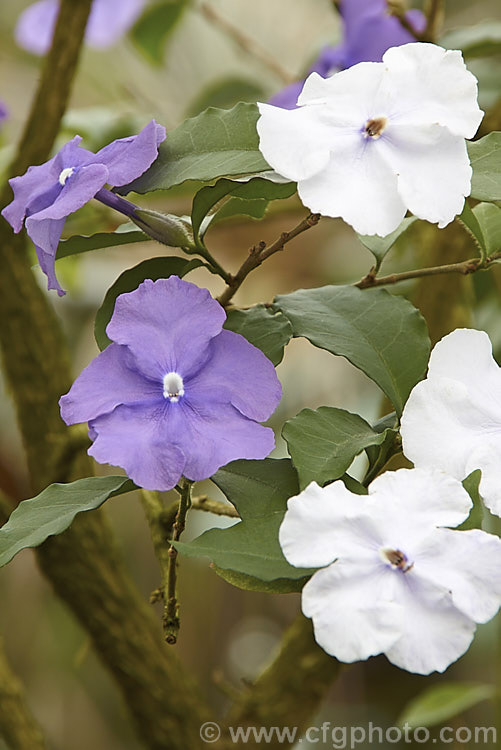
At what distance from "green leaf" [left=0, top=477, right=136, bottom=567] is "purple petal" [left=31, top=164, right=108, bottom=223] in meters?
0.11

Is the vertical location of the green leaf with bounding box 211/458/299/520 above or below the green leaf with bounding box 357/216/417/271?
below

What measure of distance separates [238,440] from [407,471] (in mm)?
64

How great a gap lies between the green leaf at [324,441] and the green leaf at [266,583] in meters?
0.04

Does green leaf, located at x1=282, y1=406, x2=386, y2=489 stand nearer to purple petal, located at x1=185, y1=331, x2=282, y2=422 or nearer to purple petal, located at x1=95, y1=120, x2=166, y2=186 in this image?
purple petal, located at x1=185, y1=331, x2=282, y2=422

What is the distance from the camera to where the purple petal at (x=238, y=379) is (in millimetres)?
342

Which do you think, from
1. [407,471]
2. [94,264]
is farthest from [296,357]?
[407,471]

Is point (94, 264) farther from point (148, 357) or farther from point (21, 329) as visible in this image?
point (148, 357)

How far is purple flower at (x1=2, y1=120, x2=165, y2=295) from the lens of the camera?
0.34 m

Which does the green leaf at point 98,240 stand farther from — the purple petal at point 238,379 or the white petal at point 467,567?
the white petal at point 467,567

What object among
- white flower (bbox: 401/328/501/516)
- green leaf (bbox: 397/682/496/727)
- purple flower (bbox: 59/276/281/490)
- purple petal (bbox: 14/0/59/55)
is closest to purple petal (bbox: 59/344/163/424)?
purple flower (bbox: 59/276/281/490)

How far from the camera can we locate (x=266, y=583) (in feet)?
1.08

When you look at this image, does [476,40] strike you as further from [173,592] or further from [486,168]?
[173,592]

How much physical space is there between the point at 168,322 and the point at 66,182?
0.23 feet

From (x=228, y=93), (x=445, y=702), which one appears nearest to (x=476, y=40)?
(x=228, y=93)
